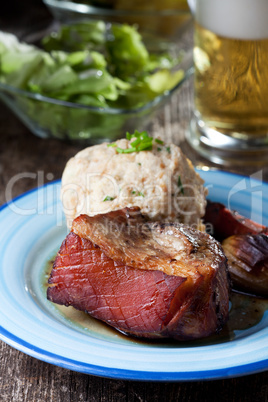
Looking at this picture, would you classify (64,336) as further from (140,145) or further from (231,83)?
(231,83)

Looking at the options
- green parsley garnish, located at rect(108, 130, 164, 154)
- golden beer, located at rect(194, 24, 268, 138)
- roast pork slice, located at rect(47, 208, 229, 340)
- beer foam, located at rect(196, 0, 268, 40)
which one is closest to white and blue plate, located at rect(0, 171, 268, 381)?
roast pork slice, located at rect(47, 208, 229, 340)

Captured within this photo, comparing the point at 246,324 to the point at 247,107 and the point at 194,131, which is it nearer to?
the point at 247,107

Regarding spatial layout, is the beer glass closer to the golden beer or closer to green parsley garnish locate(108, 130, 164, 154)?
the golden beer

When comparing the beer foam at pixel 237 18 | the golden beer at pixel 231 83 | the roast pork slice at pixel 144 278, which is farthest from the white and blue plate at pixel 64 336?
the beer foam at pixel 237 18

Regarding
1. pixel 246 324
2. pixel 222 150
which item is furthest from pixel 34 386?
pixel 222 150

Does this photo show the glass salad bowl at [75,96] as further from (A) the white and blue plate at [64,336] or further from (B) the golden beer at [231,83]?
(A) the white and blue plate at [64,336]

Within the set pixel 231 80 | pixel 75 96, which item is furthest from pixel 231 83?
pixel 75 96
